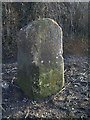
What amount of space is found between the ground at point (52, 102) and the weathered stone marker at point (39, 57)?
13 cm

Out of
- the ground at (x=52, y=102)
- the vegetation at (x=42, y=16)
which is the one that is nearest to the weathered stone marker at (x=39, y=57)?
the ground at (x=52, y=102)

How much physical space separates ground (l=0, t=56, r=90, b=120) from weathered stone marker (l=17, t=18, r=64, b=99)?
13cm

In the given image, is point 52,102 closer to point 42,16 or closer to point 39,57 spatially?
point 39,57

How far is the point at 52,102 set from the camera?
15.2ft

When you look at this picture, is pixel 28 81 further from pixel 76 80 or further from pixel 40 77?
pixel 76 80

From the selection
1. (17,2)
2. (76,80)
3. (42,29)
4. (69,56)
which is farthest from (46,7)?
(42,29)

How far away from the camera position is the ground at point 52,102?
4352 mm

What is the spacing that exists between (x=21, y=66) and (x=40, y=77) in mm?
281

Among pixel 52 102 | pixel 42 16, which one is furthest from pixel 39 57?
pixel 42 16

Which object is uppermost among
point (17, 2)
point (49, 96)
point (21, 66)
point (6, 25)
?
point (17, 2)

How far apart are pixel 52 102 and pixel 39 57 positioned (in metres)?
0.60

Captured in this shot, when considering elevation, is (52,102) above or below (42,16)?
below

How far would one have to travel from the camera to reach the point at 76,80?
17.5 ft

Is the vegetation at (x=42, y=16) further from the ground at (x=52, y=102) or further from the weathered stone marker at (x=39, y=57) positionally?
the weathered stone marker at (x=39, y=57)
